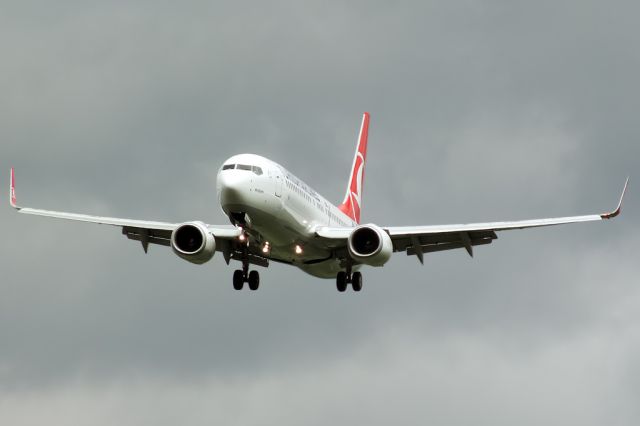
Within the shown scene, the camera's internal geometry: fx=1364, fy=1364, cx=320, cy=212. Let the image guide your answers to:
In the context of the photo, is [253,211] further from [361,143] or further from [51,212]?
[361,143]

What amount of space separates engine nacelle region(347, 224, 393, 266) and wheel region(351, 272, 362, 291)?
12.1ft

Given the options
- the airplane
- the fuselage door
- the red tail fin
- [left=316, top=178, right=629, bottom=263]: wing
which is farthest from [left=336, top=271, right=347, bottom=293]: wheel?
the red tail fin

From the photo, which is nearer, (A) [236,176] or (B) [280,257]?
(A) [236,176]

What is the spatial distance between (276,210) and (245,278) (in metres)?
7.19

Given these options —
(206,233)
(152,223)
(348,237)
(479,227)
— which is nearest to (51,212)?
(152,223)

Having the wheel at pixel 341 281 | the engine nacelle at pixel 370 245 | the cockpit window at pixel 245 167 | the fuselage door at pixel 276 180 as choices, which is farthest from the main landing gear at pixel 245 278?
the cockpit window at pixel 245 167

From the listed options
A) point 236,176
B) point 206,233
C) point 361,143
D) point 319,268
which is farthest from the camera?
point 361,143

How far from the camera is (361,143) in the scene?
7644cm

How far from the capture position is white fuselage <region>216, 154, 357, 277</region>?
48.3m

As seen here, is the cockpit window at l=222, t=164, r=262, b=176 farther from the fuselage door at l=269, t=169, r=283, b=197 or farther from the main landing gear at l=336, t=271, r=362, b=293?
the main landing gear at l=336, t=271, r=362, b=293

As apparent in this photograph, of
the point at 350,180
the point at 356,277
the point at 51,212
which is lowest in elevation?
the point at 356,277

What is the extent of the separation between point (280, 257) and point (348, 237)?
3.31 metres

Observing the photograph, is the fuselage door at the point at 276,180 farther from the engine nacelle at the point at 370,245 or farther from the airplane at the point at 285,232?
the engine nacelle at the point at 370,245

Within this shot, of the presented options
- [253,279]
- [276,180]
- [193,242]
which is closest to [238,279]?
[253,279]
